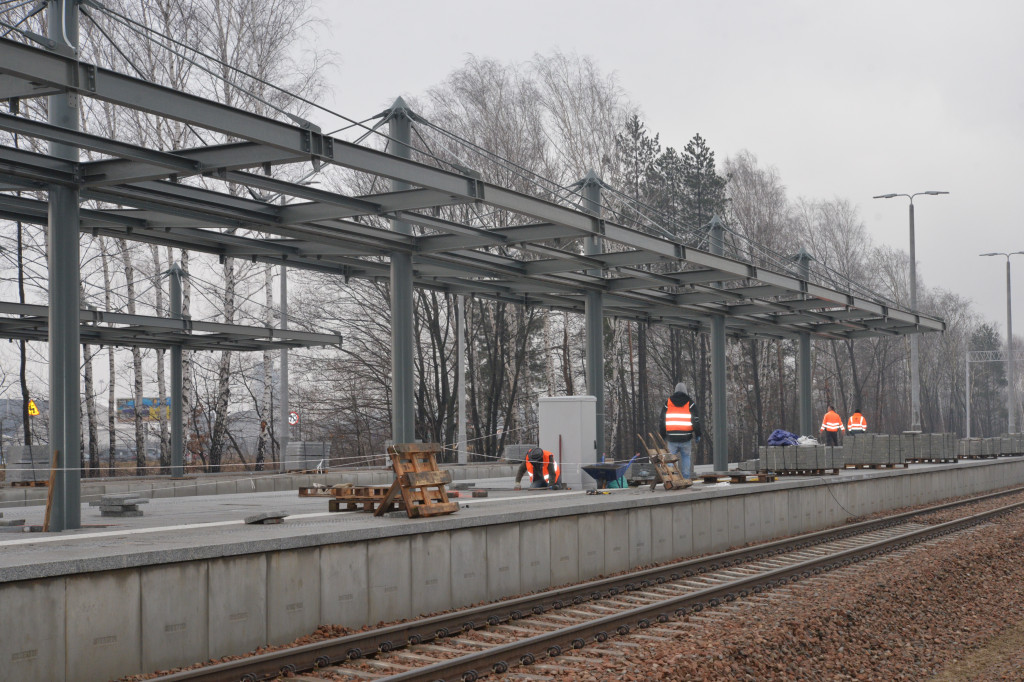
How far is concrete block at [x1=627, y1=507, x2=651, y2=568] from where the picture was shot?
50.7 feet

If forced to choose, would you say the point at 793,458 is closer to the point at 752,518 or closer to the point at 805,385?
the point at 752,518

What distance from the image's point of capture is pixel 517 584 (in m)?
13.0

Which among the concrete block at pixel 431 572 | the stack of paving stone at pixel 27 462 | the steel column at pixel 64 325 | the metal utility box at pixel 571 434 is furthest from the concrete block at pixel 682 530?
the stack of paving stone at pixel 27 462

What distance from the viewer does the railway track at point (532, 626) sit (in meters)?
8.63

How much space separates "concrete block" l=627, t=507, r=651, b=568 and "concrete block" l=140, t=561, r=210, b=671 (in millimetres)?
7522

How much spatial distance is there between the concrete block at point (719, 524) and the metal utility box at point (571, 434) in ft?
9.24

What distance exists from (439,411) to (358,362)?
4003 mm

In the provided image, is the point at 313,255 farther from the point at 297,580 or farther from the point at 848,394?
the point at 848,394

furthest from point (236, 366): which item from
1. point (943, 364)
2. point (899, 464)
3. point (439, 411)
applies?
point (943, 364)

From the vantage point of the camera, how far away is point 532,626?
10875 millimetres

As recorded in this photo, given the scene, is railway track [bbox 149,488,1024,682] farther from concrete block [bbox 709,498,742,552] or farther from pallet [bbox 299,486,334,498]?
pallet [bbox 299,486,334,498]

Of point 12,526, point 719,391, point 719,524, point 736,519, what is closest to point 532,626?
point 12,526

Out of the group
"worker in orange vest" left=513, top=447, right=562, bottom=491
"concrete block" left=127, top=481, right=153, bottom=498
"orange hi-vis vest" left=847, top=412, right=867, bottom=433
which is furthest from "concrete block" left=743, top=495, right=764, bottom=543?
"orange hi-vis vest" left=847, top=412, right=867, bottom=433

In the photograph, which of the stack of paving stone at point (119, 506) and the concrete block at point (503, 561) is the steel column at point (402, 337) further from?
the concrete block at point (503, 561)
